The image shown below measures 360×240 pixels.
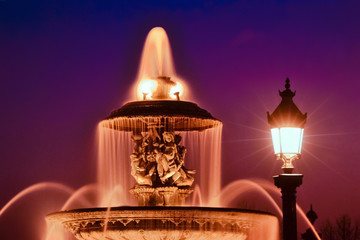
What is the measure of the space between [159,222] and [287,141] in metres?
3.58

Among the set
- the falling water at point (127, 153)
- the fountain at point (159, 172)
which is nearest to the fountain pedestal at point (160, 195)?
the fountain at point (159, 172)

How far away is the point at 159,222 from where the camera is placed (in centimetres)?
1579

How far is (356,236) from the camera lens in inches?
2138

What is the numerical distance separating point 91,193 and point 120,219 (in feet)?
32.5

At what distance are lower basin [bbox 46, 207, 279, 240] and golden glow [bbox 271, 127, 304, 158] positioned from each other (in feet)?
8.98

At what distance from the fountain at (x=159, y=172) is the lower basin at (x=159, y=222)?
0.06 feet

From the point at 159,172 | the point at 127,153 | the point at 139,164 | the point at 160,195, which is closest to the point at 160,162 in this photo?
the point at 159,172

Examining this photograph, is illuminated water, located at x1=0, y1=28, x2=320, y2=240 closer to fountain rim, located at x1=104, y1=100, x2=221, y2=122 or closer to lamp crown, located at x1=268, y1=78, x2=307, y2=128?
fountain rim, located at x1=104, y1=100, x2=221, y2=122

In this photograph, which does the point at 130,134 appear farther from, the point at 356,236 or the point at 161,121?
Answer: the point at 356,236

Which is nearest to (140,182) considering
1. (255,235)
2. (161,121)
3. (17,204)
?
(161,121)

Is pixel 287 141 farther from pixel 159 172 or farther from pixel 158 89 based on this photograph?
pixel 158 89

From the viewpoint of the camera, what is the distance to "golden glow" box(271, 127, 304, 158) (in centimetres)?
1321

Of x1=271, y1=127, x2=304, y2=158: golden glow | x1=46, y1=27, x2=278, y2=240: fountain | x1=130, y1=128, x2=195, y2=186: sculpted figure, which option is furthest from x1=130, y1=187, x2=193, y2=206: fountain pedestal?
x1=271, y1=127, x2=304, y2=158: golden glow

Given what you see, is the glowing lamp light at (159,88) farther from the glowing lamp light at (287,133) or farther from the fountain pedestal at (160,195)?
the glowing lamp light at (287,133)
